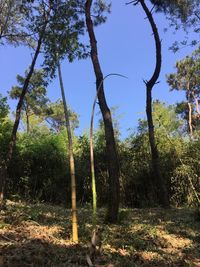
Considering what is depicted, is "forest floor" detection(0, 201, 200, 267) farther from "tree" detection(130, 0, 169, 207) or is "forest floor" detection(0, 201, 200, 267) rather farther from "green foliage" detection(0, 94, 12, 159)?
"green foliage" detection(0, 94, 12, 159)

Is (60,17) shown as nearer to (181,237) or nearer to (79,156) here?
(181,237)

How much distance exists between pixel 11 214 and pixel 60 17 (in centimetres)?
504

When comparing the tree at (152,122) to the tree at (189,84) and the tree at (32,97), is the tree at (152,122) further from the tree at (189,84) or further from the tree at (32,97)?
the tree at (189,84)

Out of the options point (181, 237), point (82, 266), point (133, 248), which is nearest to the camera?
point (82, 266)

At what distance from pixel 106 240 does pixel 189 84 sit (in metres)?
22.0

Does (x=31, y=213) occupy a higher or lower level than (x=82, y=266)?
higher

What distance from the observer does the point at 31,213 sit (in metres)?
9.35

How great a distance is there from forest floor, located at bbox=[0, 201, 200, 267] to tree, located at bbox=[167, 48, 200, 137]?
58.7 ft

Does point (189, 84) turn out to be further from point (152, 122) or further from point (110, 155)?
point (110, 155)

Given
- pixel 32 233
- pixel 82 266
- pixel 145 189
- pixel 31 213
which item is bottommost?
pixel 82 266

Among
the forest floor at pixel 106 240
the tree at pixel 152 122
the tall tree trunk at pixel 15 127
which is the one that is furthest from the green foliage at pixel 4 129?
the tree at pixel 152 122

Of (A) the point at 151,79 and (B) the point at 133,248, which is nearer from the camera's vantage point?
(B) the point at 133,248

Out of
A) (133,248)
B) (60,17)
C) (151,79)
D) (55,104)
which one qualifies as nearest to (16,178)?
(151,79)

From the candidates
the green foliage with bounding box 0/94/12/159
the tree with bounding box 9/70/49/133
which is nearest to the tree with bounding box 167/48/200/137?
the tree with bounding box 9/70/49/133
